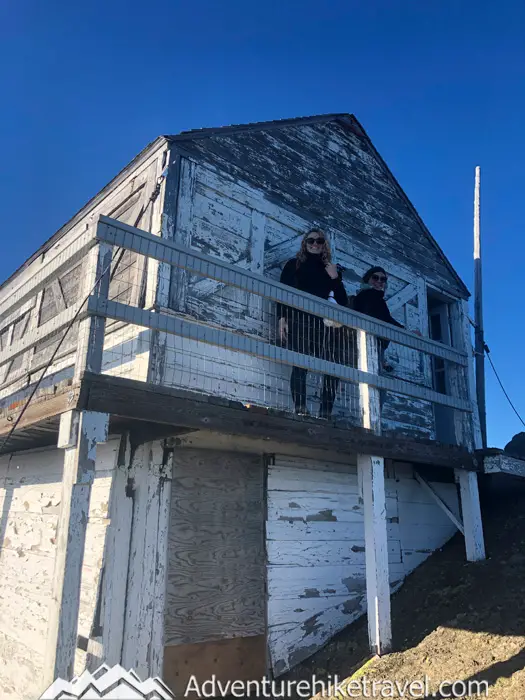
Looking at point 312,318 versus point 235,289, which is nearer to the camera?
point 312,318

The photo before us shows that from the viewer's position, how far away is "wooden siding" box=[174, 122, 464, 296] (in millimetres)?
7059

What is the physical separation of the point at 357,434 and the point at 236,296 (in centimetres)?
217

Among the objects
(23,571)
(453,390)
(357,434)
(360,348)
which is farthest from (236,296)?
(23,571)

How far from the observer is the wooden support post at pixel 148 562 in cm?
471

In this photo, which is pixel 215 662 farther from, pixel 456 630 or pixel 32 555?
pixel 32 555

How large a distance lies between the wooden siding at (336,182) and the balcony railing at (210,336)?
70.2 inches

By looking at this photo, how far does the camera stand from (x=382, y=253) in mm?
8711

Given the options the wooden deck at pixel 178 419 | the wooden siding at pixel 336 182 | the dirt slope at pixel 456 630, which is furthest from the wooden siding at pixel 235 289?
the dirt slope at pixel 456 630

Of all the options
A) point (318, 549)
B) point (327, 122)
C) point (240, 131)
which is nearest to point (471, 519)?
point (318, 549)

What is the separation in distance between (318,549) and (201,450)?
5.98 feet

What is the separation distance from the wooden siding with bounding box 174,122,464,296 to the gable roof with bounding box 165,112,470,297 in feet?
0.13

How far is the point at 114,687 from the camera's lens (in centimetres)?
422

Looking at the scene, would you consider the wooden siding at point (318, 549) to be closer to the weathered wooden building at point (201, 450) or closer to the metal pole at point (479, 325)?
the weathered wooden building at point (201, 450)

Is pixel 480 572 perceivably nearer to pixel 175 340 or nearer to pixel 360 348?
pixel 360 348
